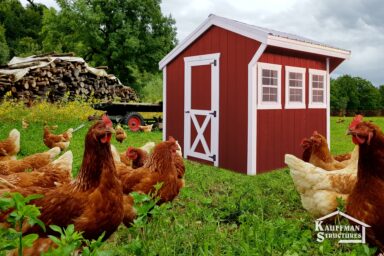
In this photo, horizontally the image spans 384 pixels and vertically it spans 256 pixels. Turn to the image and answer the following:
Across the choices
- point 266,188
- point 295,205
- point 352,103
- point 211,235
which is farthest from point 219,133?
point 352,103

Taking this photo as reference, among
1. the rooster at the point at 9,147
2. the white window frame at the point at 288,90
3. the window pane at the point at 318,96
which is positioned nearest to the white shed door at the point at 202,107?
the white window frame at the point at 288,90

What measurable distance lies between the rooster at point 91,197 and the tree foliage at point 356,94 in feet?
96.0

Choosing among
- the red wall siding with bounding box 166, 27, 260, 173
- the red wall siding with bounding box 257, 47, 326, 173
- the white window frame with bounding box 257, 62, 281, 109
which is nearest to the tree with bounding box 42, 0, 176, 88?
the red wall siding with bounding box 166, 27, 260, 173

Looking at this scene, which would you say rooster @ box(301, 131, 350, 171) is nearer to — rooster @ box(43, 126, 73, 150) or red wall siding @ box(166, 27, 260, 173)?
red wall siding @ box(166, 27, 260, 173)

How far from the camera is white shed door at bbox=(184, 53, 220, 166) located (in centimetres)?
920

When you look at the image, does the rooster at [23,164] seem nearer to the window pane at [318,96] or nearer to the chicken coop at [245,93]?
the chicken coop at [245,93]

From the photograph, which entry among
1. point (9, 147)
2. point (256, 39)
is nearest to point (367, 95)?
point (256, 39)

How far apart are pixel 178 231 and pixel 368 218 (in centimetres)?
157

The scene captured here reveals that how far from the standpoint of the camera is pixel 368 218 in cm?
281

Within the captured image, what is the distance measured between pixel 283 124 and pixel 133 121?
714 cm

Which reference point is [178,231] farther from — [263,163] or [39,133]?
[39,133]

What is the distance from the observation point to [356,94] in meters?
31.9

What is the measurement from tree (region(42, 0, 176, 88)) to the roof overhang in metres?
17.6

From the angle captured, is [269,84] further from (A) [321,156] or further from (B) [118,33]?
(B) [118,33]
